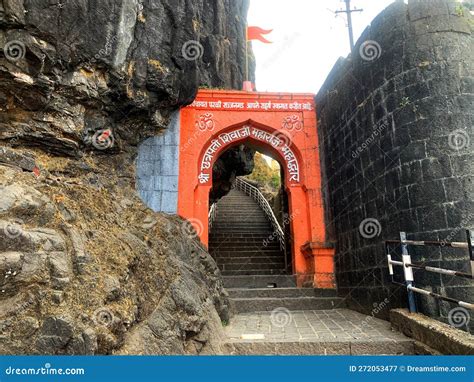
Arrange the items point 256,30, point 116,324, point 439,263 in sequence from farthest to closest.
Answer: point 256,30 < point 439,263 < point 116,324

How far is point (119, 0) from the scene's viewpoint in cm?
652

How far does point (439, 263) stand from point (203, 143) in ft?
18.4

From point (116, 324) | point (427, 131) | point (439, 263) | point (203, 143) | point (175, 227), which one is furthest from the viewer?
point (203, 143)

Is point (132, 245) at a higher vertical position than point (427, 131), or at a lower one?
lower

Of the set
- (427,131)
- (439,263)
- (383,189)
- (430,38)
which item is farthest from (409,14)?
(439,263)

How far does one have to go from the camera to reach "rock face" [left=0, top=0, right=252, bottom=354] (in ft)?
9.61

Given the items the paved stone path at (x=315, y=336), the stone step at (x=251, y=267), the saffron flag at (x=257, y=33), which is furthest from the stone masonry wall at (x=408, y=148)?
the saffron flag at (x=257, y=33)

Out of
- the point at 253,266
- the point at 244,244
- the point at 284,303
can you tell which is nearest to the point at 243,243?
the point at 244,244

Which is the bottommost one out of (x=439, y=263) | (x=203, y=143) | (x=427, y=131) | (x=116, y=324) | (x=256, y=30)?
(x=116, y=324)

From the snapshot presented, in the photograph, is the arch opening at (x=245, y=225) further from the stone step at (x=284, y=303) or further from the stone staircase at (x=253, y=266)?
the stone step at (x=284, y=303)

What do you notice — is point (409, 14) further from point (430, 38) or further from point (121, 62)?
point (121, 62)

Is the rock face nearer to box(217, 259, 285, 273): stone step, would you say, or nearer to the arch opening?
box(217, 259, 285, 273): stone step

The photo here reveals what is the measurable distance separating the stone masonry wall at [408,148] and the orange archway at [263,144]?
4.11 ft

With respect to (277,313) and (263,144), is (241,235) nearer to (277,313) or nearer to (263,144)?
(263,144)
